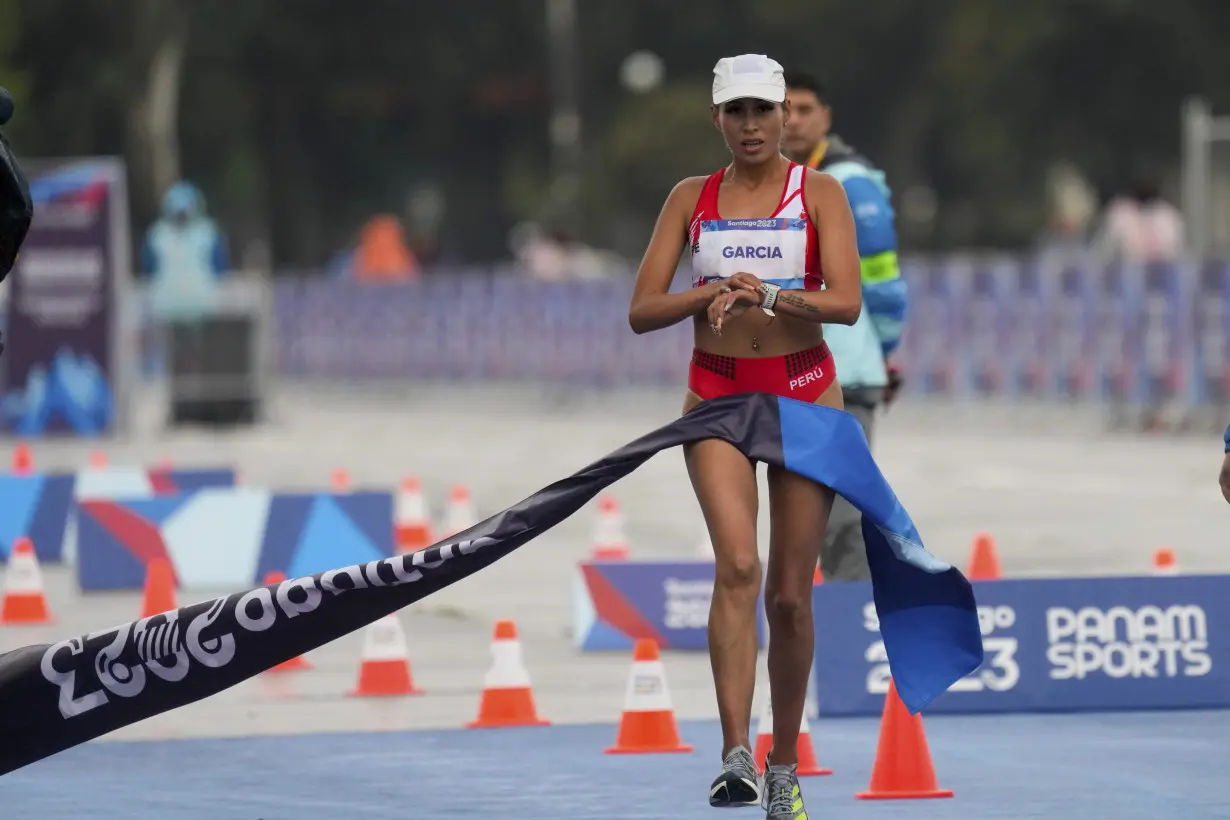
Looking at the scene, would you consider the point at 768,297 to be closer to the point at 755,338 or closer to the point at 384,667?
the point at 755,338

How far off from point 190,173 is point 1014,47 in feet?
66.1

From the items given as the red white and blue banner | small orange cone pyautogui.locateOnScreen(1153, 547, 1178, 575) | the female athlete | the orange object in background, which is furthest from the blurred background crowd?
the red white and blue banner

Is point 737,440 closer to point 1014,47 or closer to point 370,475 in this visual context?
point 370,475

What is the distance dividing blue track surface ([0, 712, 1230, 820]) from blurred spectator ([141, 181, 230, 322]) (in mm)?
18382

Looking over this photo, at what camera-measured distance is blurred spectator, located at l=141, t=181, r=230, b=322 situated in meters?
27.5

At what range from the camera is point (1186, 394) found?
81.2 feet

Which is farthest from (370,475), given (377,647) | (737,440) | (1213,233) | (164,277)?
(737,440)

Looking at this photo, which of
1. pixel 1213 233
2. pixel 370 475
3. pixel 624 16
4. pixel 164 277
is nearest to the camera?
pixel 370 475

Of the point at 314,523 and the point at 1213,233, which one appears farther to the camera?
the point at 1213,233

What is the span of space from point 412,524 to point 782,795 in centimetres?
882

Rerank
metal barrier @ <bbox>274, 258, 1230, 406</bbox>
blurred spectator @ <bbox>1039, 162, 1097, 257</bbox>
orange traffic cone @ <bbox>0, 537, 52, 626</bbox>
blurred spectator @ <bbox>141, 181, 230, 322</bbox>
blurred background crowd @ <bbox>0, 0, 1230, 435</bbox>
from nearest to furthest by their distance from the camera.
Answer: orange traffic cone @ <bbox>0, 537, 52, 626</bbox>, metal barrier @ <bbox>274, 258, 1230, 406</bbox>, blurred spectator @ <bbox>141, 181, 230, 322</bbox>, blurred background crowd @ <bbox>0, 0, 1230, 435</bbox>, blurred spectator @ <bbox>1039, 162, 1097, 257</bbox>

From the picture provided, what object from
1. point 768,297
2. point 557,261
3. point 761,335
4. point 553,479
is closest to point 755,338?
point 761,335

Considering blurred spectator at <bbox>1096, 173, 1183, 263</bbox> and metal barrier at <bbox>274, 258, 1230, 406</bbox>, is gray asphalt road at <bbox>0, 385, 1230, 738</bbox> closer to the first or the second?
metal barrier at <bbox>274, 258, 1230, 406</bbox>

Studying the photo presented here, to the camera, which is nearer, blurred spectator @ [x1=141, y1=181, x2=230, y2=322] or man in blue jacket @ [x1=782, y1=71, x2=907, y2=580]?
man in blue jacket @ [x1=782, y1=71, x2=907, y2=580]
